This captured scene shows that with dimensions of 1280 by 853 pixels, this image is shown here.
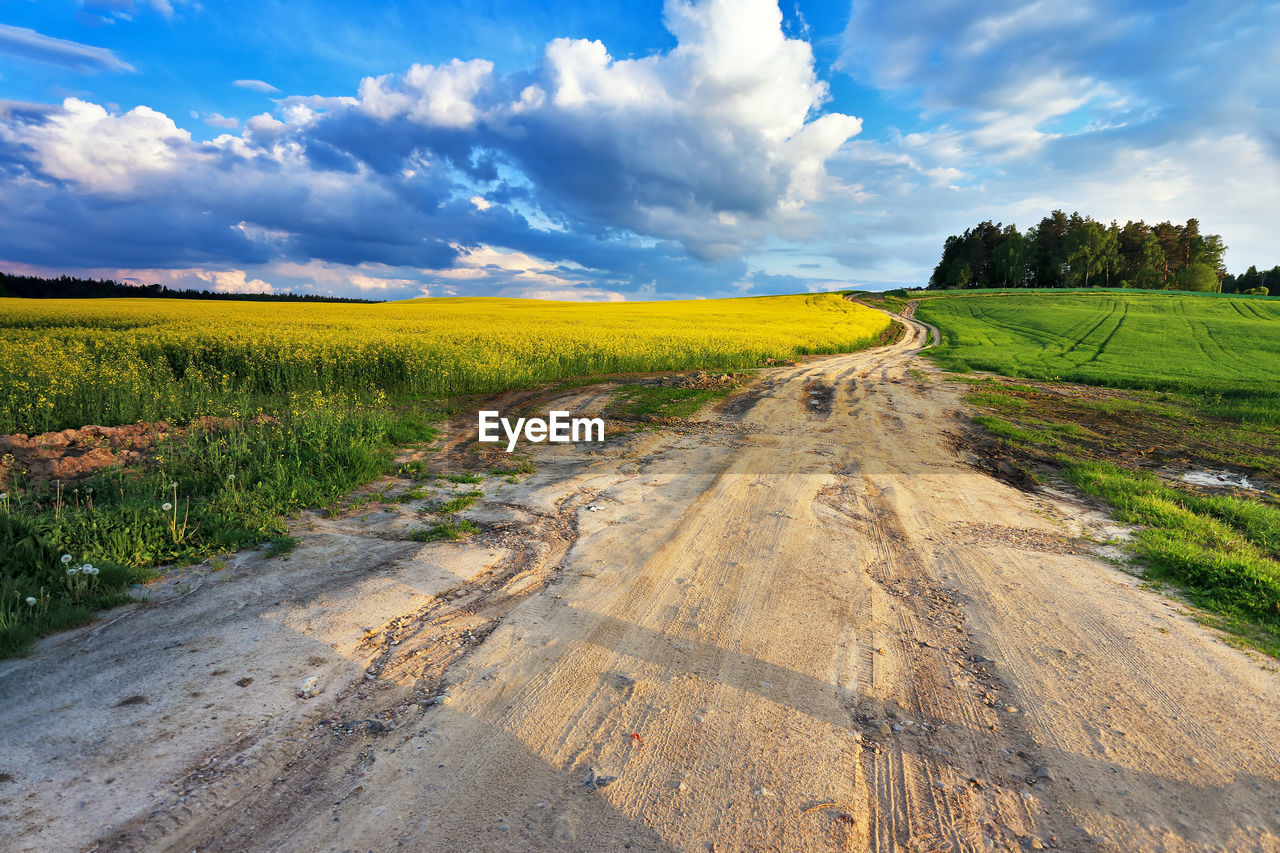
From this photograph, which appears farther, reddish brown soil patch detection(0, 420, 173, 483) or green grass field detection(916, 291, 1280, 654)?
reddish brown soil patch detection(0, 420, 173, 483)

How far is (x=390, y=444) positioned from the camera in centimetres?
872

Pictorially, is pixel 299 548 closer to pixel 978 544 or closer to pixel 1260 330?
pixel 978 544

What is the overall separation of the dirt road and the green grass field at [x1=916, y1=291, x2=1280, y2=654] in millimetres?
782

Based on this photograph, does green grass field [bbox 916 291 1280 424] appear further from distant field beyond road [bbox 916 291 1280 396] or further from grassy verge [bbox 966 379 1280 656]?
grassy verge [bbox 966 379 1280 656]

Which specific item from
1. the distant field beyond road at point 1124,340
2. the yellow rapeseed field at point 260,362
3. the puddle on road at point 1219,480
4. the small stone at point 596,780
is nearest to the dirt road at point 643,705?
the small stone at point 596,780

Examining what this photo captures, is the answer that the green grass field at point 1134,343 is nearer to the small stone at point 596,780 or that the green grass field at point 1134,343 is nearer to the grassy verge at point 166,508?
the small stone at point 596,780

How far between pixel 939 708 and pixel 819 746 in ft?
3.01

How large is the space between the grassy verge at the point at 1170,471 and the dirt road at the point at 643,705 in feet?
2.01

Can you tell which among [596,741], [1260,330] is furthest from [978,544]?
[1260,330]

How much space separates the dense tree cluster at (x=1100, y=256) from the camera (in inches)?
3140

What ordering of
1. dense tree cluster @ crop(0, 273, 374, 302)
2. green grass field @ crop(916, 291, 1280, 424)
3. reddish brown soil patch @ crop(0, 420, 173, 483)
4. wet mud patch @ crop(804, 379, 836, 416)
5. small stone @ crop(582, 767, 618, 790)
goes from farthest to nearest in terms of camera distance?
dense tree cluster @ crop(0, 273, 374, 302), green grass field @ crop(916, 291, 1280, 424), wet mud patch @ crop(804, 379, 836, 416), reddish brown soil patch @ crop(0, 420, 173, 483), small stone @ crop(582, 767, 618, 790)

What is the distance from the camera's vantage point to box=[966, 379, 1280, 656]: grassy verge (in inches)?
185

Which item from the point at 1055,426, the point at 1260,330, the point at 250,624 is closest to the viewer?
the point at 250,624

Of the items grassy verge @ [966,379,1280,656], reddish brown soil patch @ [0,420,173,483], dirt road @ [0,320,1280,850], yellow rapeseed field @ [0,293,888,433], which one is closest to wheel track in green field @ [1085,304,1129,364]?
grassy verge @ [966,379,1280,656]
